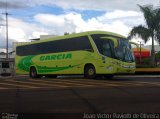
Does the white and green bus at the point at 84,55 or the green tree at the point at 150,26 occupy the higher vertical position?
the green tree at the point at 150,26

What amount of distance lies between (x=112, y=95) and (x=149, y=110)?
13.3 ft

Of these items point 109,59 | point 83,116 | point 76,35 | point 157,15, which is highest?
point 157,15

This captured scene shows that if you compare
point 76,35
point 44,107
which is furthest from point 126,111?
point 76,35

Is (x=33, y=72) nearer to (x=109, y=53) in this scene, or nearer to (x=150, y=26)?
(x=109, y=53)

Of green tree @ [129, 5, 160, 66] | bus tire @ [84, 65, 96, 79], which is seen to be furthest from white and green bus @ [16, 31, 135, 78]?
green tree @ [129, 5, 160, 66]

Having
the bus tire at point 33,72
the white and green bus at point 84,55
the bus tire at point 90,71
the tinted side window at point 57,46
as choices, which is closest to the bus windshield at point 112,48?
the white and green bus at point 84,55

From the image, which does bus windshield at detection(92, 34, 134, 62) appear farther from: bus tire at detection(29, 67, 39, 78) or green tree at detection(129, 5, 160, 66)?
green tree at detection(129, 5, 160, 66)

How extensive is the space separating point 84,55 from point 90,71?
1.17 m

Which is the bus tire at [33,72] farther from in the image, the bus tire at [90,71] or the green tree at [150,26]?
the green tree at [150,26]

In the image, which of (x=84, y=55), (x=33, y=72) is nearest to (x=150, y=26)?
(x=33, y=72)

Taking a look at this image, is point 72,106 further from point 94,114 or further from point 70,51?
point 70,51

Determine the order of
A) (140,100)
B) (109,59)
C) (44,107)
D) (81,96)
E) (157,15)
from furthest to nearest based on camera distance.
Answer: (157,15), (109,59), (81,96), (140,100), (44,107)

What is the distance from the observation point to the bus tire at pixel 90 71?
26.9 metres

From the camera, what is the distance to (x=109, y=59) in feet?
85.7
